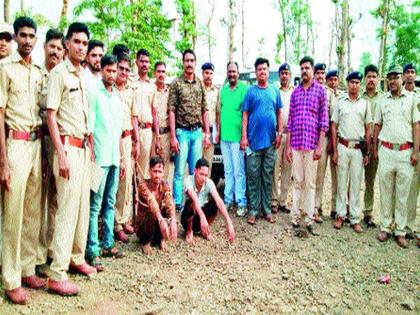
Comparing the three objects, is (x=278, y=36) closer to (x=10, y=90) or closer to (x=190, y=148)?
(x=190, y=148)

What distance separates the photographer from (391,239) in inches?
209

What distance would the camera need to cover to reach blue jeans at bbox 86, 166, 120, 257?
3.92 m

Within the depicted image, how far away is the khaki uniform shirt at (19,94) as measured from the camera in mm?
3143

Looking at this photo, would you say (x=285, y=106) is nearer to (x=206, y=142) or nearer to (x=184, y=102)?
(x=206, y=142)

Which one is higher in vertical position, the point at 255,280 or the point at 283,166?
the point at 283,166

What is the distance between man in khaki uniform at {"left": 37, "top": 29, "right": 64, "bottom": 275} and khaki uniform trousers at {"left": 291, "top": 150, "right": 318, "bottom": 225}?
309 centimetres

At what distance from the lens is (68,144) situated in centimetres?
341

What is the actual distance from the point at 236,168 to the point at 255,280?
2085mm

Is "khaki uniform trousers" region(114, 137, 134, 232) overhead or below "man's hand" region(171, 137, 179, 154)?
below

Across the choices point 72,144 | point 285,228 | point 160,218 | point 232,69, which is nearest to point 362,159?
point 285,228

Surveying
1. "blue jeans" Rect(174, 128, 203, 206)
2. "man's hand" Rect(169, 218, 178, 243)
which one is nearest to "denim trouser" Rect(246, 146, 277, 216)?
"blue jeans" Rect(174, 128, 203, 206)

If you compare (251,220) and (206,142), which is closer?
(251,220)

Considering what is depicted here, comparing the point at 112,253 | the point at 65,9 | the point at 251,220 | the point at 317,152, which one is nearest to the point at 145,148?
the point at 112,253

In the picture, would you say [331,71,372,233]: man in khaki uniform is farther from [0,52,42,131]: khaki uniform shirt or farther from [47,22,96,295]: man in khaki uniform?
[0,52,42,131]: khaki uniform shirt
